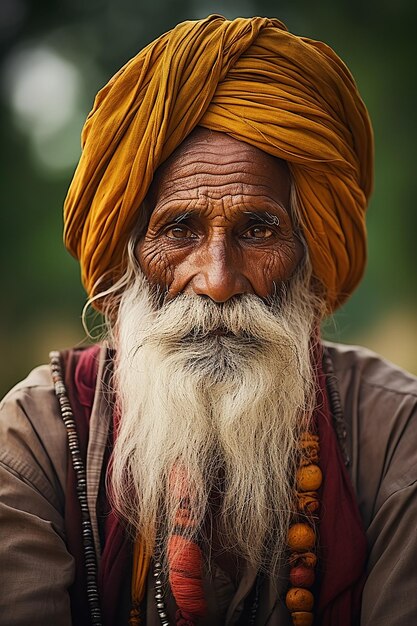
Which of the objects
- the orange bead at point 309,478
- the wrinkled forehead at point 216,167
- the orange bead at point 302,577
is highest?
the wrinkled forehead at point 216,167

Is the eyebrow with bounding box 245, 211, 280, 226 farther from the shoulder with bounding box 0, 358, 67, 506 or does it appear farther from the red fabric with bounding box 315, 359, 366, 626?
the shoulder with bounding box 0, 358, 67, 506

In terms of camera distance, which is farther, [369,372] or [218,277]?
[369,372]

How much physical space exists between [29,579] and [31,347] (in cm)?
363

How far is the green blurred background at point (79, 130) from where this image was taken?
5.25 meters

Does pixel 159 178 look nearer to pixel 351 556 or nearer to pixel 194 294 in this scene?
pixel 194 294

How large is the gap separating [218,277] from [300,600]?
88 cm

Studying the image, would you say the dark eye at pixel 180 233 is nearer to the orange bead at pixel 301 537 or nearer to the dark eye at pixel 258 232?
the dark eye at pixel 258 232

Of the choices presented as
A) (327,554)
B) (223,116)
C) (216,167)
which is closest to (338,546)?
(327,554)

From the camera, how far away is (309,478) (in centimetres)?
220

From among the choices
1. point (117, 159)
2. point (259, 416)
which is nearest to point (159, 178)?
point (117, 159)

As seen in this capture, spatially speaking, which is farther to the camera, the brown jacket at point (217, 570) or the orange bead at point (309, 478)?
the orange bead at point (309, 478)

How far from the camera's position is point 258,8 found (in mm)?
5273

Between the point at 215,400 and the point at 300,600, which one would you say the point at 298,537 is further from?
the point at 215,400

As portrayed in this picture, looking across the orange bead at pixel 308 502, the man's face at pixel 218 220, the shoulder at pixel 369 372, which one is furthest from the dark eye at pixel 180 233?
the orange bead at pixel 308 502
